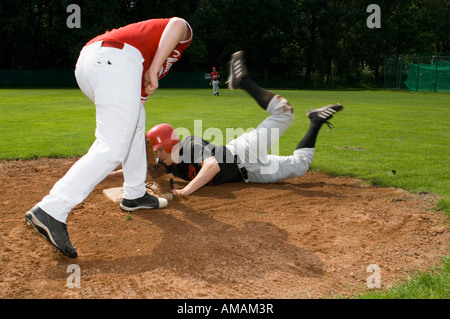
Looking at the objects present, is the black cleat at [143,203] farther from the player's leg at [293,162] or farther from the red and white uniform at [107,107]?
the player's leg at [293,162]

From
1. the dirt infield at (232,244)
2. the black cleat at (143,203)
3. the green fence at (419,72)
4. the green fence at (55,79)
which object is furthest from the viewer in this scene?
the green fence at (55,79)

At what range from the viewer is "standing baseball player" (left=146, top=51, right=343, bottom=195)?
Answer: 500cm

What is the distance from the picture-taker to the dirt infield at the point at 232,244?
2.83 m

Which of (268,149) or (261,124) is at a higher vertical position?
(261,124)

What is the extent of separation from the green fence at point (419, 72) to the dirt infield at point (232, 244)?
32935 mm

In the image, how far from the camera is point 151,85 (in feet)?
12.0

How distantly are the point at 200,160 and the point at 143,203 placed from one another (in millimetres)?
935

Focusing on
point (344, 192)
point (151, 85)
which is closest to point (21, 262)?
point (151, 85)

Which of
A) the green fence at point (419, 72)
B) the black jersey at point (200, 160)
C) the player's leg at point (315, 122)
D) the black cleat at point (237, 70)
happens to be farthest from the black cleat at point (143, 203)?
the green fence at point (419, 72)

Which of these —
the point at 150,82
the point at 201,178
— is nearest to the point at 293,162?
the point at 201,178

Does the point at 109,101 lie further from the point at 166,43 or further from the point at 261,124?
the point at 261,124

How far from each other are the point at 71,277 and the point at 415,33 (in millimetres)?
58920

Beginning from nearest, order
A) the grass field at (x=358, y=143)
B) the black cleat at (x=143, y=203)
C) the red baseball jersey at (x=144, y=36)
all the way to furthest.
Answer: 1. the red baseball jersey at (x=144, y=36)
2. the black cleat at (x=143, y=203)
3. the grass field at (x=358, y=143)

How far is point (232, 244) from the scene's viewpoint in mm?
3551
